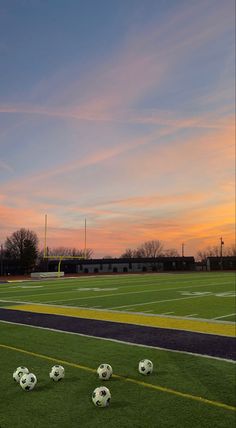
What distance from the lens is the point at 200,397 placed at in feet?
19.4

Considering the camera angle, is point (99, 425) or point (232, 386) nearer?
point (99, 425)

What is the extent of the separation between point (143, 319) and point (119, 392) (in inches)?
274

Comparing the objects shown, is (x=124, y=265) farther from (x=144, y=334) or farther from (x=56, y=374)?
(x=56, y=374)

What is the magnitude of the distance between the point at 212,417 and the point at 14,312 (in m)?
11.0

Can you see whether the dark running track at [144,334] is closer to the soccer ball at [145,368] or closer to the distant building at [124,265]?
the soccer ball at [145,368]

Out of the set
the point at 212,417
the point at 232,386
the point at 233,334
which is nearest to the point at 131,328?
the point at 233,334

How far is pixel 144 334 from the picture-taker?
1038 cm

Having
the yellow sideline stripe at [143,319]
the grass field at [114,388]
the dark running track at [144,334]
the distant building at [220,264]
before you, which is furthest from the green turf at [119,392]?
the distant building at [220,264]

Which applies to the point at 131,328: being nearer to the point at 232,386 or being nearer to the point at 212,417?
the point at 232,386

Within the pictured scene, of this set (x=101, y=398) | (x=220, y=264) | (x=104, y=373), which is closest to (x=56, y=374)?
(x=104, y=373)

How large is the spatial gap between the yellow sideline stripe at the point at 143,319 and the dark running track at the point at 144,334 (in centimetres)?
58

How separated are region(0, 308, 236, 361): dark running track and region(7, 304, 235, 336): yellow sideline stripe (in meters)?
0.58

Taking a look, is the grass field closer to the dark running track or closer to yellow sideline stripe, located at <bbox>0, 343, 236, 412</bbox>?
yellow sideline stripe, located at <bbox>0, 343, 236, 412</bbox>

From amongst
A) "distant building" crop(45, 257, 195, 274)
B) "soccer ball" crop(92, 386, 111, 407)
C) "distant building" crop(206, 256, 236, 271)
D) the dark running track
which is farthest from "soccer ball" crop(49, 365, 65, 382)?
"distant building" crop(206, 256, 236, 271)
